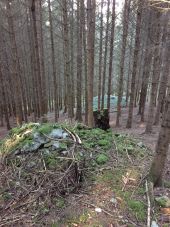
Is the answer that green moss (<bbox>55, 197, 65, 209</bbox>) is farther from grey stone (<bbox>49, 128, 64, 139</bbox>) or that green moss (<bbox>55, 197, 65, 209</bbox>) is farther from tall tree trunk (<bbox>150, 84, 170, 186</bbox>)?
tall tree trunk (<bbox>150, 84, 170, 186</bbox>)

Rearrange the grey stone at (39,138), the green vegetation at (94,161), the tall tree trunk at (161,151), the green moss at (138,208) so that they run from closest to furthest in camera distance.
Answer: the green moss at (138,208) < the green vegetation at (94,161) < the tall tree trunk at (161,151) < the grey stone at (39,138)

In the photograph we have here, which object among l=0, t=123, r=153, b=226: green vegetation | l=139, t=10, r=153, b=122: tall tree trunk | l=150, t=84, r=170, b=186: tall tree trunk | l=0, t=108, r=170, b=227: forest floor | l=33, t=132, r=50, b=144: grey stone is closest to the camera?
l=0, t=108, r=170, b=227: forest floor

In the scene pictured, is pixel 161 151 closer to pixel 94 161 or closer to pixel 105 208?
pixel 94 161

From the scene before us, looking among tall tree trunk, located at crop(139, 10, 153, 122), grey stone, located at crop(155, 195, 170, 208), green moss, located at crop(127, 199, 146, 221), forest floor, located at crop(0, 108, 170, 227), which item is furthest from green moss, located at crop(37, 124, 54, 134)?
tall tree trunk, located at crop(139, 10, 153, 122)

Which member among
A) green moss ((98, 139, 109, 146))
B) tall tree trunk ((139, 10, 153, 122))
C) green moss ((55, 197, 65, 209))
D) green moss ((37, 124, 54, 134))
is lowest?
green moss ((55, 197, 65, 209))

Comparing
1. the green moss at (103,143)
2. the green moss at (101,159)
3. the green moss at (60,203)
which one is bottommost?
the green moss at (60,203)

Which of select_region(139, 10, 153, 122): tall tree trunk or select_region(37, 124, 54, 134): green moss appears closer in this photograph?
select_region(37, 124, 54, 134): green moss

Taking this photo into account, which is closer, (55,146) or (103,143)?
(55,146)

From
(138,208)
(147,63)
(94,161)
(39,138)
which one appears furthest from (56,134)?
(147,63)

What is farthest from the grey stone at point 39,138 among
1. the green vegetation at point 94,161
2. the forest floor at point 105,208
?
the forest floor at point 105,208

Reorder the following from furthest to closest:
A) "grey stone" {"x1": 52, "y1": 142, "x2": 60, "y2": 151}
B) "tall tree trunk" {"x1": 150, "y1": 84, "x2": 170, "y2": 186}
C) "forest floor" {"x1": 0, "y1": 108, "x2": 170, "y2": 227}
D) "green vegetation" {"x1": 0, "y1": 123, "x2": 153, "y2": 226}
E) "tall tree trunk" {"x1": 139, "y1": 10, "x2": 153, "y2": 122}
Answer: "tall tree trunk" {"x1": 139, "y1": 10, "x2": 153, "y2": 122}, "grey stone" {"x1": 52, "y1": 142, "x2": 60, "y2": 151}, "tall tree trunk" {"x1": 150, "y1": 84, "x2": 170, "y2": 186}, "green vegetation" {"x1": 0, "y1": 123, "x2": 153, "y2": 226}, "forest floor" {"x1": 0, "y1": 108, "x2": 170, "y2": 227}

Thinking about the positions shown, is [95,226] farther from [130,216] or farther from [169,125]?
[169,125]

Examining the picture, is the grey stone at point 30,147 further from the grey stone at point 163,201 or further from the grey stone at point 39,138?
the grey stone at point 163,201

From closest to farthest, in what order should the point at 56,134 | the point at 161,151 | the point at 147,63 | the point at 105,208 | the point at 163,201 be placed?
the point at 105,208 → the point at 163,201 → the point at 161,151 → the point at 56,134 → the point at 147,63
